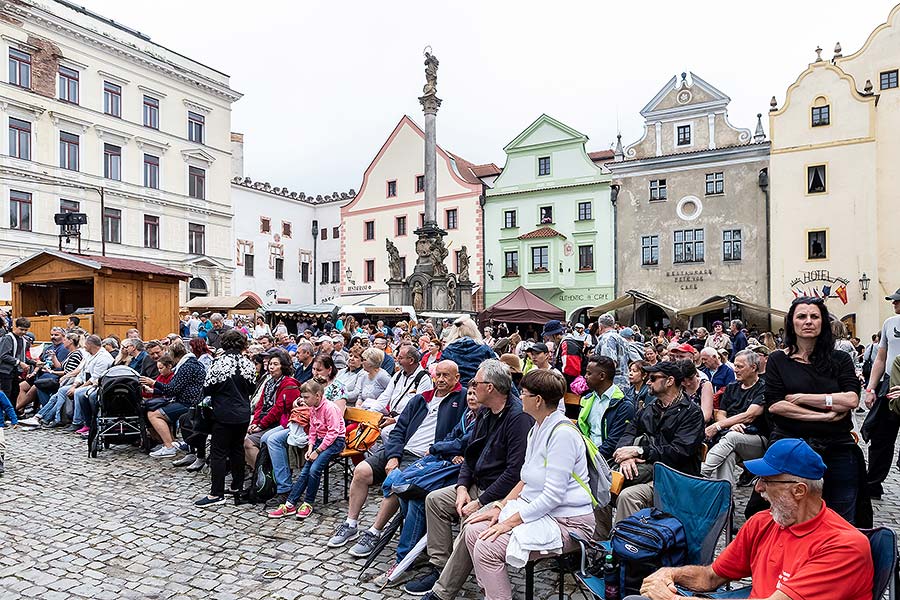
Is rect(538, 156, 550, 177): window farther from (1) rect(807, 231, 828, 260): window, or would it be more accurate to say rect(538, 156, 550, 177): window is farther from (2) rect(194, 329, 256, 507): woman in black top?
(2) rect(194, 329, 256, 507): woman in black top

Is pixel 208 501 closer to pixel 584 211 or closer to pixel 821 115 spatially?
pixel 584 211

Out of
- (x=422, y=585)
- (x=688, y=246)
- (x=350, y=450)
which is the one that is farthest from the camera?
(x=688, y=246)

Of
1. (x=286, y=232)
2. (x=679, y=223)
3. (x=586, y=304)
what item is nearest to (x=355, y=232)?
(x=286, y=232)

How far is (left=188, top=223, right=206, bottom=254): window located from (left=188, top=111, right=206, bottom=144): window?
5.04 meters

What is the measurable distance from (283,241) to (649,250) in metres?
27.7

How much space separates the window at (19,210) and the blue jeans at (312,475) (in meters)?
29.1

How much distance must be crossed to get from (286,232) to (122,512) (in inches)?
1693

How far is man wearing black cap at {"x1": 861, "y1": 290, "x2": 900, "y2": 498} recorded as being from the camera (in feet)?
20.2

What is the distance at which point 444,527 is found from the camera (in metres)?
4.79

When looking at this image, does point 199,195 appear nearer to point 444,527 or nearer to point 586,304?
point 586,304

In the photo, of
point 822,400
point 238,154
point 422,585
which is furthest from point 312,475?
point 238,154

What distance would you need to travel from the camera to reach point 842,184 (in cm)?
2695

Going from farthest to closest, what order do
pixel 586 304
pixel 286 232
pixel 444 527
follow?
pixel 286 232
pixel 586 304
pixel 444 527

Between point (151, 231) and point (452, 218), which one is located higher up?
point (452, 218)
